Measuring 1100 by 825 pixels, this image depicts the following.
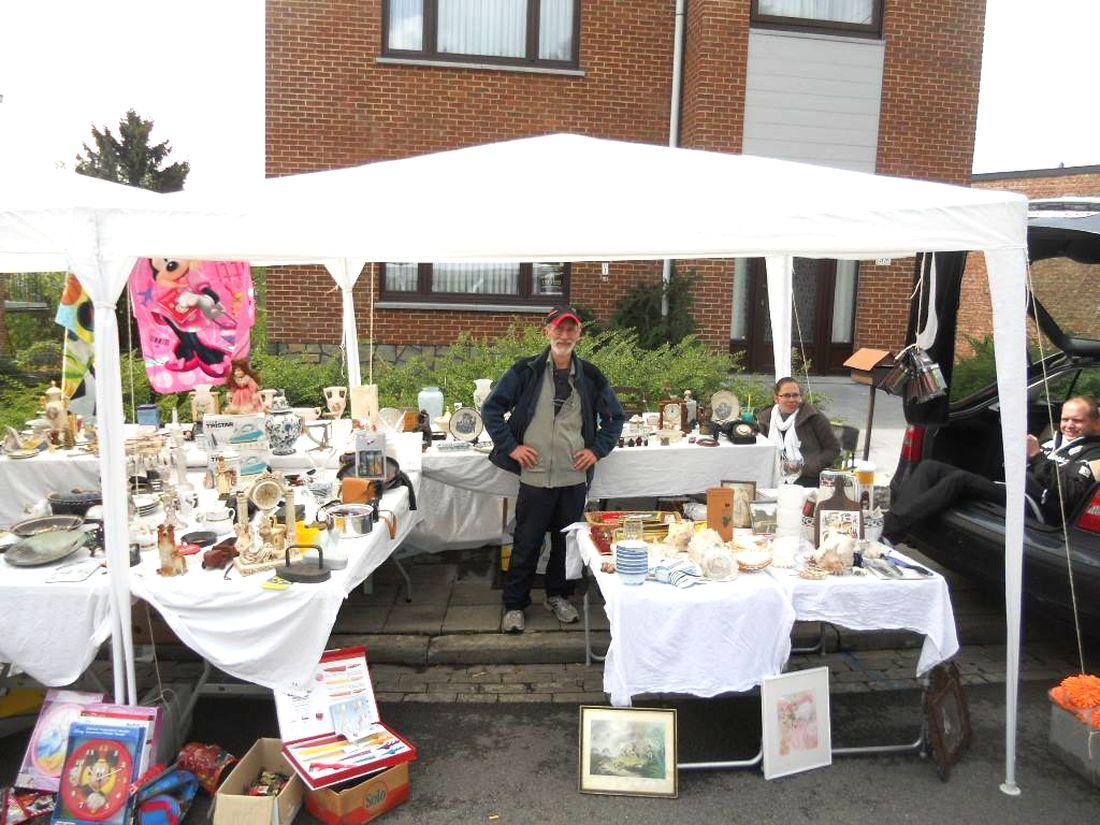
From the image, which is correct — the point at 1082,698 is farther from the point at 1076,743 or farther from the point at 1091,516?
the point at 1091,516

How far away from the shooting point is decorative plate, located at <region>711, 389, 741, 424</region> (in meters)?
6.18

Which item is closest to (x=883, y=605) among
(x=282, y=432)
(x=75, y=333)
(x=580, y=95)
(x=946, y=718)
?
(x=946, y=718)

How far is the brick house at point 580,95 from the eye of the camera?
1057cm

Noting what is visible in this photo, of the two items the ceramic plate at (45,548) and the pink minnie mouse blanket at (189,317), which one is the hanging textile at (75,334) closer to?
the pink minnie mouse blanket at (189,317)

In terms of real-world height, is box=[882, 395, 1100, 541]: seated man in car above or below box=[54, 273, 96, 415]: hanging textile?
below

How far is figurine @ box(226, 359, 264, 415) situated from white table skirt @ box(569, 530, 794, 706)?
2773 mm

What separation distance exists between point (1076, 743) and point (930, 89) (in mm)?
9915

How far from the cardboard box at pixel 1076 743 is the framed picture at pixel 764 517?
4.55 feet

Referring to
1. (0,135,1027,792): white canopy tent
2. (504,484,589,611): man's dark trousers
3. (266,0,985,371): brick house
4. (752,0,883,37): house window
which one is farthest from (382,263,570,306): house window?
(0,135,1027,792): white canopy tent

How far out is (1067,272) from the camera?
14.1 m

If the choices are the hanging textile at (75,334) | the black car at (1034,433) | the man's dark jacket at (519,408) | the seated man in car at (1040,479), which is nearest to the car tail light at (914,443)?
the black car at (1034,433)

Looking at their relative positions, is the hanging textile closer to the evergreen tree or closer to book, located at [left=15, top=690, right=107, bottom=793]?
book, located at [left=15, top=690, right=107, bottom=793]

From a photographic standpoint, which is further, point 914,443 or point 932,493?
point 914,443

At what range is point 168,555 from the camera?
11.0ft
